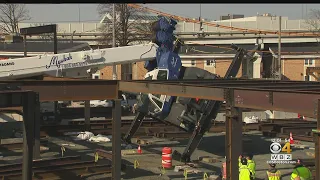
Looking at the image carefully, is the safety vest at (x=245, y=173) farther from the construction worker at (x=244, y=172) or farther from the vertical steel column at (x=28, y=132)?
the vertical steel column at (x=28, y=132)

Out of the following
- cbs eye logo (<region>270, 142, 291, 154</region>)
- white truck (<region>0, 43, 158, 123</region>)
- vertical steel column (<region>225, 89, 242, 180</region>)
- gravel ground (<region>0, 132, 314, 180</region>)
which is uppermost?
white truck (<region>0, 43, 158, 123</region>)

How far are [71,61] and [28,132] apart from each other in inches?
369

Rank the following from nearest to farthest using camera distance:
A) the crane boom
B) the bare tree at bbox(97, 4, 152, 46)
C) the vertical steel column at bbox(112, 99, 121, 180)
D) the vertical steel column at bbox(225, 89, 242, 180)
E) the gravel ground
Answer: the vertical steel column at bbox(225, 89, 242, 180) → the vertical steel column at bbox(112, 99, 121, 180) → the gravel ground → the crane boom → the bare tree at bbox(97, 4, 152, 46)

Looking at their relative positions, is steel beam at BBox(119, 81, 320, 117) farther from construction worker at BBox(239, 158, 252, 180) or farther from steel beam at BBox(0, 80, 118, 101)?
construction worker at BBox(239, 158, 252, 180)

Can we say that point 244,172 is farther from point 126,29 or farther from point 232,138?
point 126,29

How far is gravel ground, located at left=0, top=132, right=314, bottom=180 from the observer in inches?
728

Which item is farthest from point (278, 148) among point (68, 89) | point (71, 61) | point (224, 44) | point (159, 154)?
point (224, 44)

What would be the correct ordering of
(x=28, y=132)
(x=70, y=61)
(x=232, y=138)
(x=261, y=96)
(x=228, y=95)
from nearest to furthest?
1. (x=261, y=96)
2. (x=232, y=138)
3. (x=228, y=95)
4. (x=28, y=132)
5. (x=70, y=61)

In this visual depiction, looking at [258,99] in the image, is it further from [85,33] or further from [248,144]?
[85,33]

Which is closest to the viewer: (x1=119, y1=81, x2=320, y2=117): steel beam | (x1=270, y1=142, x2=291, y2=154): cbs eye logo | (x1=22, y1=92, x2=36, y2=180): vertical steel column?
(x1=119, y1=81, x2=320, y2=117): steel beam

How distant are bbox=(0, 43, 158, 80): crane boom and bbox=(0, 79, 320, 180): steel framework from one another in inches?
219

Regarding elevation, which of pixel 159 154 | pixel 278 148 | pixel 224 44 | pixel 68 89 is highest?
pixel 224 44

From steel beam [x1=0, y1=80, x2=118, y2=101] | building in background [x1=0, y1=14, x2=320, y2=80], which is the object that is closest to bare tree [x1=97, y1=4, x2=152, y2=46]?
building in background [x1=0, y1=14, x2=320, y2=80]

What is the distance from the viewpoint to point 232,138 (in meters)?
11.6
